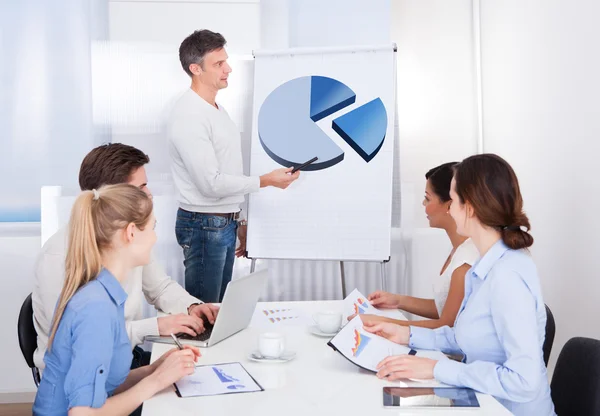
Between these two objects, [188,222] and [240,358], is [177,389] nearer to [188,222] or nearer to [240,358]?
[240,358]

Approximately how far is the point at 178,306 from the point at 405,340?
796 mm

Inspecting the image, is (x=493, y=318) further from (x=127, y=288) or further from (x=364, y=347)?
(x=127, y=288)

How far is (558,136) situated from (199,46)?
1.63 meters

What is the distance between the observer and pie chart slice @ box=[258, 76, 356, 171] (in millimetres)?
3453

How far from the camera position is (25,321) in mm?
2033

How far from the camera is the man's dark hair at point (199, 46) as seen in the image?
128 inches

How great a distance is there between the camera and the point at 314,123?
3469 millimetres

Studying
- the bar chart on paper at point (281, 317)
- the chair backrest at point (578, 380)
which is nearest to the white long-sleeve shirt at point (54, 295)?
the bar chart on paper at point (281, 317)

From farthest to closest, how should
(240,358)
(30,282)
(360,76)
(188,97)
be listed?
(30,282) → (360,76) → (188,97) → (240,358)

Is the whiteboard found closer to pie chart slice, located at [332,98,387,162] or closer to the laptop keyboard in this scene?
pie chart slice, located at [332,98,387,162]

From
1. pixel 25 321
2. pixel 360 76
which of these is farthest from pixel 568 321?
pixel 25 321

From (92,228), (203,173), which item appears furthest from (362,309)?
(203,173)

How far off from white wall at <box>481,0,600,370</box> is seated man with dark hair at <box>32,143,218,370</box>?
145 centimetres

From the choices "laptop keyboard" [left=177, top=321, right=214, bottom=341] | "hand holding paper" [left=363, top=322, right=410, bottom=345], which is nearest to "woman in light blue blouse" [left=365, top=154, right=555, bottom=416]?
"hand holding paper" [left=363, top=322, right=410, bottom=345]
